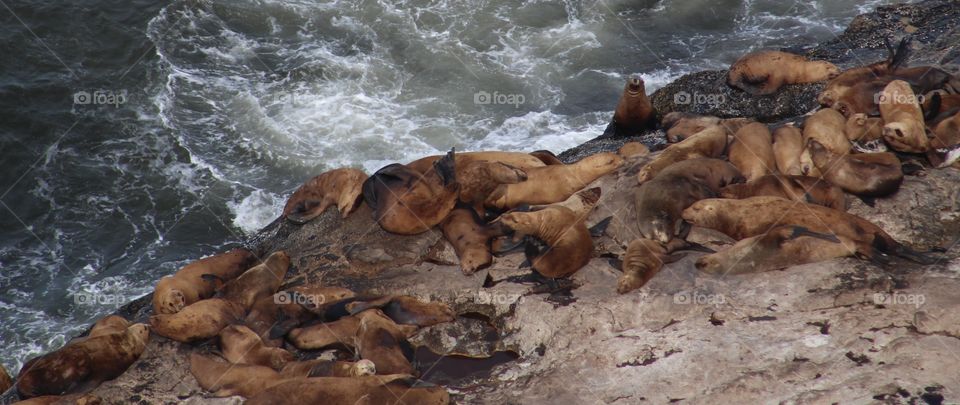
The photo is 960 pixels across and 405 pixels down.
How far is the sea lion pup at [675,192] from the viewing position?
758 centimetres

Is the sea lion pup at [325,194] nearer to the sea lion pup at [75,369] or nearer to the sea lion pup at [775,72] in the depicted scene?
the sea lion pup at [75,369]

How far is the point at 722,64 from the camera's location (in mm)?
16469

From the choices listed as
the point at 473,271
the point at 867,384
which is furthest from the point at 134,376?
the point at 867,384

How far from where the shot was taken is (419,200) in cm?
827

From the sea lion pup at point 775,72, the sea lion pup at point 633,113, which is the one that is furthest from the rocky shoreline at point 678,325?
the sea lion pup at point 775,72

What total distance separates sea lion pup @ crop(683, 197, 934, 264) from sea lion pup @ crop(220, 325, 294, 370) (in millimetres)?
3714

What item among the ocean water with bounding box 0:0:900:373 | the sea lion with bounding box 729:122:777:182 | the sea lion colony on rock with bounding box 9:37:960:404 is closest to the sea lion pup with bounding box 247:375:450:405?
the sea lion colony on rock with bounding box 9:37:960:404

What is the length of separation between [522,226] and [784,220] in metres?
2.22

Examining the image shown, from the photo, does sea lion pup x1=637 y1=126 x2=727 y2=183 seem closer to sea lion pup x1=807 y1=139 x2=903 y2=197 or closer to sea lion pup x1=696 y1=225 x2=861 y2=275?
sea lion pup x1=807 y1=139 x2=903 y2=197

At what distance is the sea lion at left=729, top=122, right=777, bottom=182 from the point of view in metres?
8.39

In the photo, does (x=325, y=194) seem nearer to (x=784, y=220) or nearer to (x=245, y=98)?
(x=784, y=220)

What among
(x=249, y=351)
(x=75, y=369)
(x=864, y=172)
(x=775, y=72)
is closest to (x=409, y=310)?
(x=249, y=351)

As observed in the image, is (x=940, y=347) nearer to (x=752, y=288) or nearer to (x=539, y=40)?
(x=752, y=288)

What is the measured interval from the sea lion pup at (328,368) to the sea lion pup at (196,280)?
161cm
